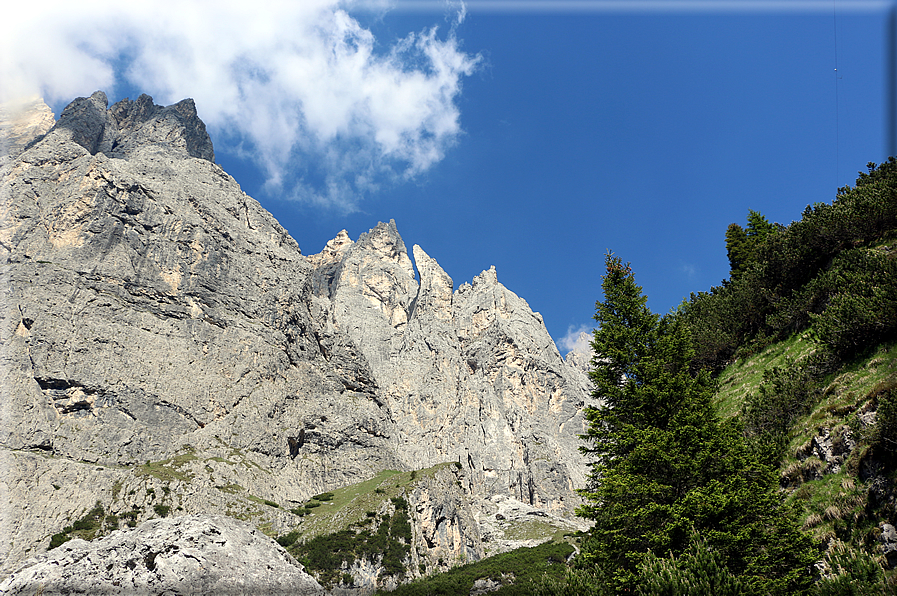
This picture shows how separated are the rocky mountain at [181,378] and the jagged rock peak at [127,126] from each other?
0.81 metres

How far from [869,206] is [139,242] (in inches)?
6328

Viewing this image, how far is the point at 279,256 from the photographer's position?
574 ft

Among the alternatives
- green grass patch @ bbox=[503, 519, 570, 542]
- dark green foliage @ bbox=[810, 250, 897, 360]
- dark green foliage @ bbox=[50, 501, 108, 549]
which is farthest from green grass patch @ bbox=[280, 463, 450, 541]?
dark green foliage @ bbox=[810, 250, 897, 360]

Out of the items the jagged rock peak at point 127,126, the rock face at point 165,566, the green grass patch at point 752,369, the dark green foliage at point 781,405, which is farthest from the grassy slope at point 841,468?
the jagged rock peak at point 127,126

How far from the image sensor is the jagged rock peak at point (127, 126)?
172 metres

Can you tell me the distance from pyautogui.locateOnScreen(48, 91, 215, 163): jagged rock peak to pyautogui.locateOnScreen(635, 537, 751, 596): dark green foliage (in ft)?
667

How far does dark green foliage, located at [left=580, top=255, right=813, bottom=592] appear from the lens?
18.9m

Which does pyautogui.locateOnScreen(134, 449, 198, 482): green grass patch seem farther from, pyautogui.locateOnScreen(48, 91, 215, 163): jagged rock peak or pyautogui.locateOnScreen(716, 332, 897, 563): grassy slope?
pyautogui.locateOnScreen(716, 332, 897, 563): grassy slope

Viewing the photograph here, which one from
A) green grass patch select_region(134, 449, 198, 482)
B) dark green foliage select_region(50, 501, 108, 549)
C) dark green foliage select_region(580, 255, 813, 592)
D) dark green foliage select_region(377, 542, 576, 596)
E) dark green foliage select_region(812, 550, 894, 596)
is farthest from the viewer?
green grass patch select_region(134, 449, 198, 482)

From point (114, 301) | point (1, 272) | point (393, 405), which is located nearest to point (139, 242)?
point (114, 301)

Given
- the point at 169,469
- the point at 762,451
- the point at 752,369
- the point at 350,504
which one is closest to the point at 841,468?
the point at 762,451

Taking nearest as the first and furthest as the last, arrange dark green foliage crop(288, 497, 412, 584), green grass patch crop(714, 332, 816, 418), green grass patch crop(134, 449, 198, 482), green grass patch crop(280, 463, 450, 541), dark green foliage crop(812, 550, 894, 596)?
dark green foliage crop(812, 550, 894, 596)
green grass patch crop(714, 332, 816, 418)
dark green foliage crop(288, 497, 412, 584)
green grass patch crop(134, 449, 198, 482)
green grass patch crop(280, 463, 450, 541)

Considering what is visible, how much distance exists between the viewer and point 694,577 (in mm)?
17391

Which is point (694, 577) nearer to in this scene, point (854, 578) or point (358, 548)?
point (854, 578)
